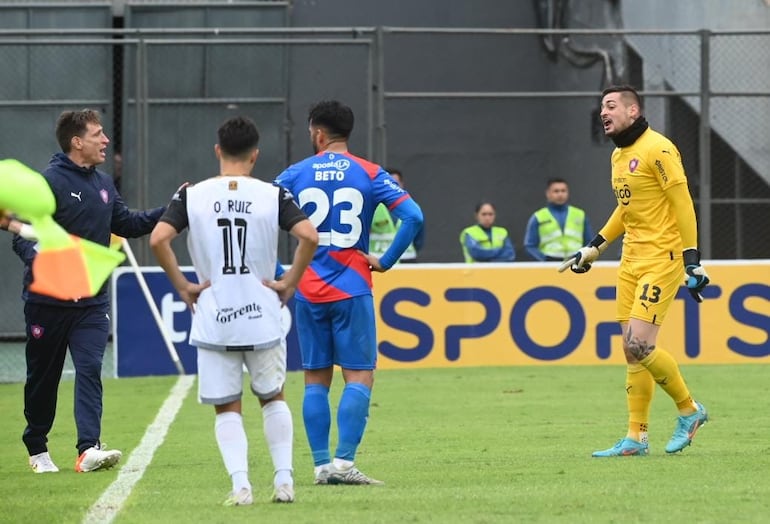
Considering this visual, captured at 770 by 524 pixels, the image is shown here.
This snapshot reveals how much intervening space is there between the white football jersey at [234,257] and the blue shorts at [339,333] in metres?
1.26

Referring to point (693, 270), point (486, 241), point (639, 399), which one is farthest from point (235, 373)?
point (486, 241)

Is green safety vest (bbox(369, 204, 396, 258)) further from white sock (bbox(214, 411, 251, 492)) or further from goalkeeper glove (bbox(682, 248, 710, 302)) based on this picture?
white sock (bbox(214, 411, 251, 492))

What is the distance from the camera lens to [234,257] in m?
7.00

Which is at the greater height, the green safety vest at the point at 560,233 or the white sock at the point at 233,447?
the green safety vest at the point at 560,233

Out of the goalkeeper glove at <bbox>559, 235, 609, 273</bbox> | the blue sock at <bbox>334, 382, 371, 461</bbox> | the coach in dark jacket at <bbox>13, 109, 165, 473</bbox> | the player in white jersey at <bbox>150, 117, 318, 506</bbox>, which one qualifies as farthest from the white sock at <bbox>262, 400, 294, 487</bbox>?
the goalkeeper glove at <bbox>559, 235, 609, 273</bbox>

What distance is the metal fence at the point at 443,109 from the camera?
18.9m

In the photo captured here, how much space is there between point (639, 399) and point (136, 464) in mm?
3025

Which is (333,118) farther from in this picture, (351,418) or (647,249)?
(647,249)

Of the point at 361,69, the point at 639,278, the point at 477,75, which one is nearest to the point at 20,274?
the point at 361,69

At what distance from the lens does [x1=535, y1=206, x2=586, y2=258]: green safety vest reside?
57.9ft

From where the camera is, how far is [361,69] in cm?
1817

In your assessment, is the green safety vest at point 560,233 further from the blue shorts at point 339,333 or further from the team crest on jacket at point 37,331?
the blue shorts at point 339,333

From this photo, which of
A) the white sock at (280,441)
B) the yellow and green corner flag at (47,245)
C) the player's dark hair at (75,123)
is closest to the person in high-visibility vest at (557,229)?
the player's dark hair at (75,123)

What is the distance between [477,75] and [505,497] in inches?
503
